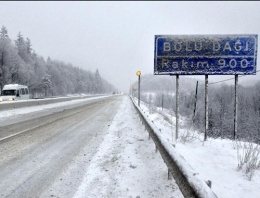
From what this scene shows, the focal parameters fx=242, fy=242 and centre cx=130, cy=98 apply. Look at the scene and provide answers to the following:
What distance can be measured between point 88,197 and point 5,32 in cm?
6891

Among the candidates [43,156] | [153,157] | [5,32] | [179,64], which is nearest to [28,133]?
[43,156]

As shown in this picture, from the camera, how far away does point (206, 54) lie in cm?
878

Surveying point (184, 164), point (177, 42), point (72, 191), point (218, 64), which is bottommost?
point (72, 191)

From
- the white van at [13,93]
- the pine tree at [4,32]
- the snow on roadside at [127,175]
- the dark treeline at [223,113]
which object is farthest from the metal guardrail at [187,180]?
the pine tree at [4,32]

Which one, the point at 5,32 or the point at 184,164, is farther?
the point at 5,32

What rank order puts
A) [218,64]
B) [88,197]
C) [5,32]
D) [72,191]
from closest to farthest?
[88,197] < [72,191] < [218,64] < [5,32]

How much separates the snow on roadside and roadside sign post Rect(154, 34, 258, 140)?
3.24m

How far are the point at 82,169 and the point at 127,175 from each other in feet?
3.49

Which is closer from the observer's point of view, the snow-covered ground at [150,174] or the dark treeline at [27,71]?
the snow-covered ground at [150,174]

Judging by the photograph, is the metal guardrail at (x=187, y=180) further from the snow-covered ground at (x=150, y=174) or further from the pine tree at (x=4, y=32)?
the pine tree at (x=4, y=32)

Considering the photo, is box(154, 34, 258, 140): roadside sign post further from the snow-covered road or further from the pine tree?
the pine tree

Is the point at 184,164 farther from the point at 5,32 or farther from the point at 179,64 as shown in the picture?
the point at 5,32

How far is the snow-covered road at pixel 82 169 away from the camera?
4156 mm

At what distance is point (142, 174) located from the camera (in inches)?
197
